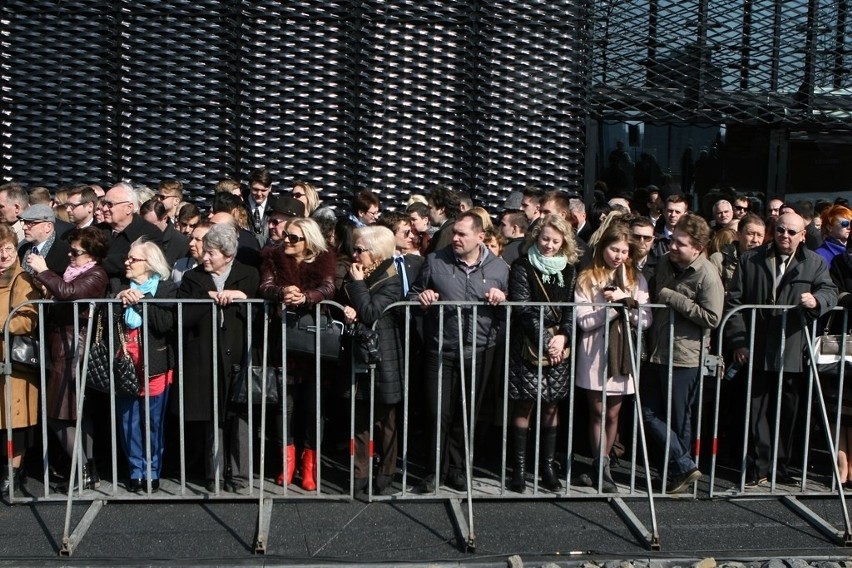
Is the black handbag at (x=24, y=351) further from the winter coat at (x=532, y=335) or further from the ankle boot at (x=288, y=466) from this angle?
the winter coat at (x=532, y=335)

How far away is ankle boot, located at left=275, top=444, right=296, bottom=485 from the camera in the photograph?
22.0 ft

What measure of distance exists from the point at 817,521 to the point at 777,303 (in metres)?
1.41

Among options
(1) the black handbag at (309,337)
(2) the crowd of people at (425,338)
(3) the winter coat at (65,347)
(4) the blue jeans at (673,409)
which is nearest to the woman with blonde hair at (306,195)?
(2) the crowd of people at (425,338)

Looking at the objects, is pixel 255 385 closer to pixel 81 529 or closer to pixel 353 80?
pixel 81 529

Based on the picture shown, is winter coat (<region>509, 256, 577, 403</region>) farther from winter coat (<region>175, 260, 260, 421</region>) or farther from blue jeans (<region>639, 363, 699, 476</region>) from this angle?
winter coat (<region>175, 260, 260, 421</region>)

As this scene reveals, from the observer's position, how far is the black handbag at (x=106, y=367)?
6.51 m

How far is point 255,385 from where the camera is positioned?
256 inches

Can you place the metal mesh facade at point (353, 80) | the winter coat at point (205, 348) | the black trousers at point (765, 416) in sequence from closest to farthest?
1. the winter coat at point (205, 348)
2. the black trousers at point (765, 416)
3. the metal mesh facade at point (353, 80)

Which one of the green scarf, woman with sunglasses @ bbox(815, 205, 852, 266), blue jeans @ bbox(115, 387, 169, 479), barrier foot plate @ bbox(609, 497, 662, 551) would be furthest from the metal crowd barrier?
woman with sunglasses @ bbox(815, 205, 852, 266)

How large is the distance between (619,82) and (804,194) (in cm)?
240

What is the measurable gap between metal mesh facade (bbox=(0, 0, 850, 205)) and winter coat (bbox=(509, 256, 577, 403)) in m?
4.08

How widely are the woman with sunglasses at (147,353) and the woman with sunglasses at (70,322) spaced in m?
0.23

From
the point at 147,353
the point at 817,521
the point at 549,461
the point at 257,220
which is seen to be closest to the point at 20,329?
the point at 147,353

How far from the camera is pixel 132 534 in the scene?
6.14m
